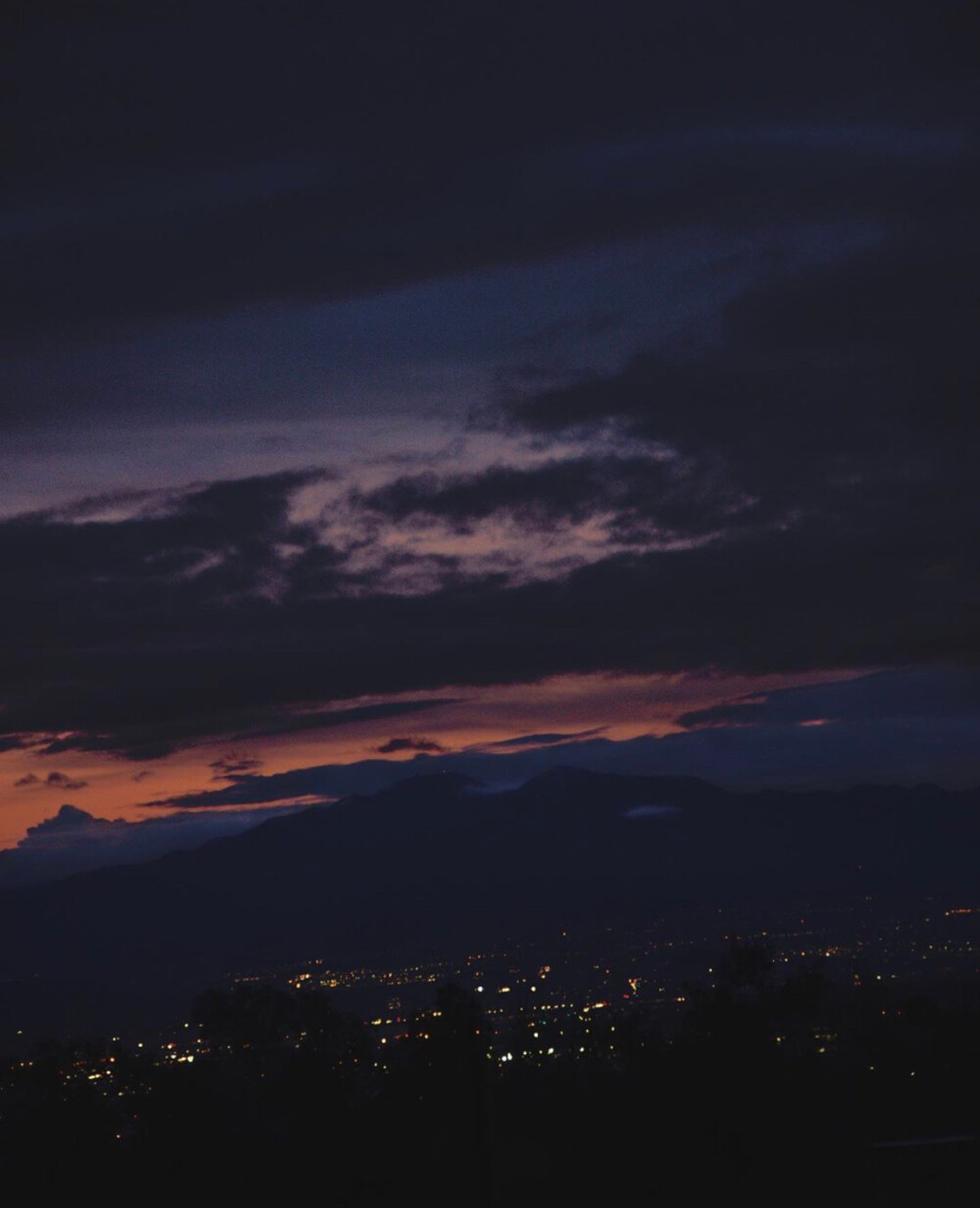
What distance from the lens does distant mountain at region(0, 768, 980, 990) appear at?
387 feet

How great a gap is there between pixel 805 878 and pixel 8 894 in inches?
3174

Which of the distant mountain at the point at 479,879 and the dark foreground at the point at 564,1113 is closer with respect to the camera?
the dark foreground at the point at 564,1113

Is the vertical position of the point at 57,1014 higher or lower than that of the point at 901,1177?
lower

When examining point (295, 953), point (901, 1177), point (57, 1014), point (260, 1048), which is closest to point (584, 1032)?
point (260, 1048)

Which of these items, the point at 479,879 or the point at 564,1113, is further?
the point at 479,879

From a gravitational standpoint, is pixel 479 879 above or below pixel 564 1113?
below

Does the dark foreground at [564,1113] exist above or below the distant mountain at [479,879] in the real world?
above

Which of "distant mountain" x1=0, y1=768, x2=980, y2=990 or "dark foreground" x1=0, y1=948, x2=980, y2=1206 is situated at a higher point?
"dark foreground" x1=0, y1=948, x2=980, y2=1206

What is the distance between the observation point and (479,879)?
148 meters

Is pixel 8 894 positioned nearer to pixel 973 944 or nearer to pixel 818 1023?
pixel 973 944

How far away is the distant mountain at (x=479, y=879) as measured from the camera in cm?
11800

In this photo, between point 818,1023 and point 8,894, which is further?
point 8,894

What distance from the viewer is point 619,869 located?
15025 centimetres

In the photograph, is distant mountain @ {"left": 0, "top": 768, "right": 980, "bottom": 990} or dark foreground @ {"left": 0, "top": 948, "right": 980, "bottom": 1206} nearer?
dark foreground @ {"left": 0, "top": 948, "right": 980, "bottom": 1206}
